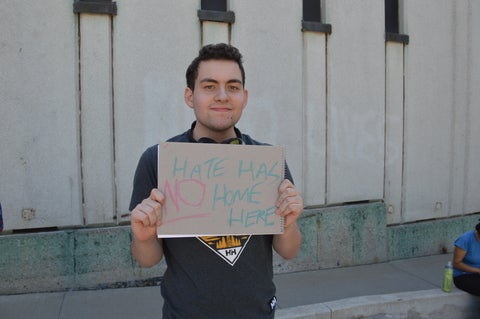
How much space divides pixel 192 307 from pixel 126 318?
2.69m

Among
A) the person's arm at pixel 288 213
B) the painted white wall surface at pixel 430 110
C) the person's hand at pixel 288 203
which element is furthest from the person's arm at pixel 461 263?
the person's hand at pixel 288 203

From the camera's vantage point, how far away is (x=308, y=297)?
4648mm

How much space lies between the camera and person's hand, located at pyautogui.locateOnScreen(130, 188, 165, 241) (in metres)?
1.49

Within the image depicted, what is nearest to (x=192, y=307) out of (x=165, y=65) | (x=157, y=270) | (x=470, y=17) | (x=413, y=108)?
(x=157, y=270)

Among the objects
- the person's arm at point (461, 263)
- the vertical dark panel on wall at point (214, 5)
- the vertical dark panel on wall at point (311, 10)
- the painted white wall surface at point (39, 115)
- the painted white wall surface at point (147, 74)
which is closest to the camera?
the painted white wall surface at point (39, 115)

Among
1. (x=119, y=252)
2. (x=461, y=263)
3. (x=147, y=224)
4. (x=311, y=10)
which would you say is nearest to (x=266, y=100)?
(x=311, y=10)

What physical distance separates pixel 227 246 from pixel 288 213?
0.94 ft

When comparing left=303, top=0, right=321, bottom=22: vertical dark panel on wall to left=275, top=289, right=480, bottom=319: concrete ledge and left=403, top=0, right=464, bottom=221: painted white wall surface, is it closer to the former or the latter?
left=403, top=0, right=464, bottom=221: painted white wall surface

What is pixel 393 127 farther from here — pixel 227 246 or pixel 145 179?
pixel 145 179

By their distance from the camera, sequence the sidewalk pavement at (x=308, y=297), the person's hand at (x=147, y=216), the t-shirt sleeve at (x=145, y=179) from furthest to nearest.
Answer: the sidewalk pavement at (x=308, y=297) → the t-shirt sleeve at (x=145, y=179) → the person's hand at (x=147, y=216)

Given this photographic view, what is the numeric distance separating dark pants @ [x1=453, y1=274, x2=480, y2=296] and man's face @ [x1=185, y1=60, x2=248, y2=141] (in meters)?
4.09

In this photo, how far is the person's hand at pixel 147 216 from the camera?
1.49 metres

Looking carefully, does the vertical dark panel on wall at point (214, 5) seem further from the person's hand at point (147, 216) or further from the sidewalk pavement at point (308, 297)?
the person's hand at point (147, 216)

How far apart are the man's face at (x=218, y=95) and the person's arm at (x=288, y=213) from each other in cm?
36
